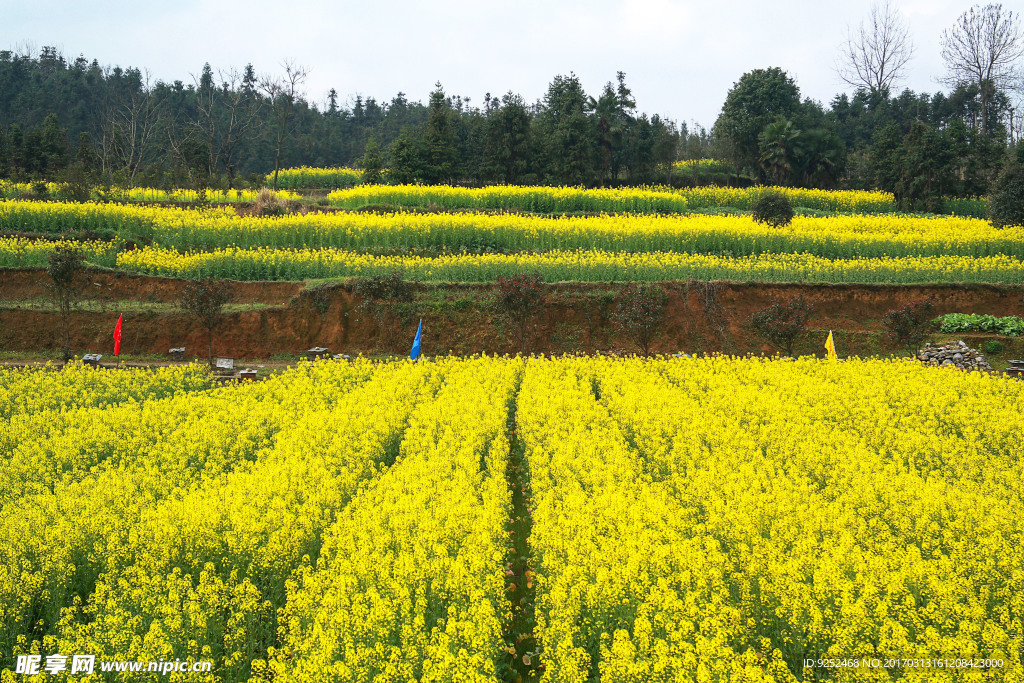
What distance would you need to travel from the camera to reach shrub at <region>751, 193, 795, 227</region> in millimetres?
35781

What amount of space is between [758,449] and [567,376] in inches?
262

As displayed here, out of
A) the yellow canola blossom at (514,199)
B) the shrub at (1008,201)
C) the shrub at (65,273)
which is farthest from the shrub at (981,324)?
the shrub at (65,273)

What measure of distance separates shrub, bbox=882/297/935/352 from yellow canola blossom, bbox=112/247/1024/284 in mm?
3692

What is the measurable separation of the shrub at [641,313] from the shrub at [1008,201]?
77.6 ft

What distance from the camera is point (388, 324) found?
84.0ft

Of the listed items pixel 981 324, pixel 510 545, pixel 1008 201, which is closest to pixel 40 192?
pixel 510 545

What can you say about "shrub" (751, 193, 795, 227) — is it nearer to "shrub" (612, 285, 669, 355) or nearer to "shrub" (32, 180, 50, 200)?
"shrub" (612, 285, 669, 355)

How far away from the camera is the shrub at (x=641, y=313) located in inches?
925

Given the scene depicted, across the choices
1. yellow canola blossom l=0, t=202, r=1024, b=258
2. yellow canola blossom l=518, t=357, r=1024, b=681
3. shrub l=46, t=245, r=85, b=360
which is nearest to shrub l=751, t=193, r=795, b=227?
yellow canola blossom l=0, t=202, r=1024, b=258

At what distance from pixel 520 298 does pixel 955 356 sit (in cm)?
1385

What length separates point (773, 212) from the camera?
36094mm

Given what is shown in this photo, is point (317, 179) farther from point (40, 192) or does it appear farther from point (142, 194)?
point (40, 192)

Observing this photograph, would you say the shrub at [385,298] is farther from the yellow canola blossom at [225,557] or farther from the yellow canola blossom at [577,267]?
the yellow canola blossom at [225,557]

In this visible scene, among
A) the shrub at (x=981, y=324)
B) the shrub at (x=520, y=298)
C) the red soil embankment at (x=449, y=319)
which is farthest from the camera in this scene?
the red soil embankment at (x=449, y=319)
